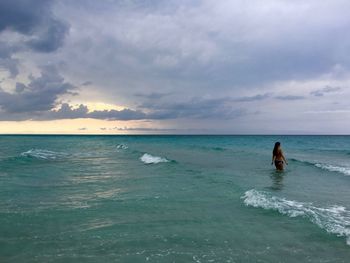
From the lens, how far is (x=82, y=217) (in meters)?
10.0

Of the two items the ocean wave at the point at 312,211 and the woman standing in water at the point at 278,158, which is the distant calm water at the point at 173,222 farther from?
the woman standing in water at the point at 278,158

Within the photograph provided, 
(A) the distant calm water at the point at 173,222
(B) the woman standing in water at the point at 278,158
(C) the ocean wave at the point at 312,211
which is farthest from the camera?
(B) the woman standing in water at the point at 278,158

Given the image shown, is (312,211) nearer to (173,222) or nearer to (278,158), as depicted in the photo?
(173,222)

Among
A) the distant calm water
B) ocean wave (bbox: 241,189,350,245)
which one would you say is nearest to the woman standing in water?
the distant calm water

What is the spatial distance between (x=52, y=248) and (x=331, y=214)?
7918mm

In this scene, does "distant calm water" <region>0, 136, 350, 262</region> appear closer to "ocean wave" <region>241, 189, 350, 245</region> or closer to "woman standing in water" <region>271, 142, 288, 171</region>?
"ocean wave" <region>241, 189, 350, 245</region>

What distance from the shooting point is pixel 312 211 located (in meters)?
10.8

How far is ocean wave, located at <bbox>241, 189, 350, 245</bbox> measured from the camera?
905 centimetres

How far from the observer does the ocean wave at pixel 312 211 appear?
9.05m

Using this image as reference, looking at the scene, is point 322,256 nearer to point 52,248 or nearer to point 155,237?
point 155,237

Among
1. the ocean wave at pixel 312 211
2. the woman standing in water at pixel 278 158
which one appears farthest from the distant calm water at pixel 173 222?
the woman standing in water at pixel 278 158

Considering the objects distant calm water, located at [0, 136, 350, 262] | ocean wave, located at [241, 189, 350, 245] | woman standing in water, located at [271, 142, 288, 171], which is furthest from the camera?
woman standing in water, located at [271, 142, 288, 171]

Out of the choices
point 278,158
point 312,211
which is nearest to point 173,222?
point 312,211

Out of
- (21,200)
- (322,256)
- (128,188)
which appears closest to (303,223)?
(322,256)
